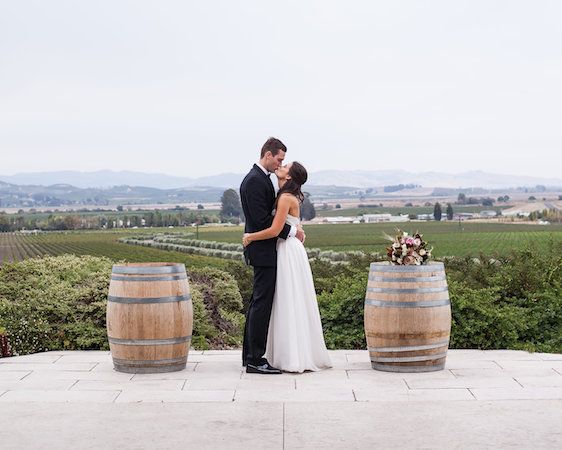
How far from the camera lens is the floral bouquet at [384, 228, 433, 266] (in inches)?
353

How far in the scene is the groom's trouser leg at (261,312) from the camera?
8.95 meters

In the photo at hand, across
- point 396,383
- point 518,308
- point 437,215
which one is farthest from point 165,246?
point 437,215

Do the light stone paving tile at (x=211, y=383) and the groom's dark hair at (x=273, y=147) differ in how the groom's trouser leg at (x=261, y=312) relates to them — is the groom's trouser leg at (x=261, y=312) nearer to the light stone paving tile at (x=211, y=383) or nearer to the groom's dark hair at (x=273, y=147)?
the light stone paving tile at (x=211, y=383)

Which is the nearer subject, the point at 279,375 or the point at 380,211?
the point at 279,375

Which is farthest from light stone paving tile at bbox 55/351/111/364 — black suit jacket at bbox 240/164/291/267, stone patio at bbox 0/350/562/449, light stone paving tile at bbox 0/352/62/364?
black suit jacket at bbox 240/164/291/267

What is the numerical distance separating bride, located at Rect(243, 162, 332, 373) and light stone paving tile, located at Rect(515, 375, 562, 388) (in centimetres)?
198

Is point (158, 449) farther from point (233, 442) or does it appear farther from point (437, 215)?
point (437, 215)

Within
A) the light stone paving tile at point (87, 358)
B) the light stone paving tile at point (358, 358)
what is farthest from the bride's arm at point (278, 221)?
the light stone paving tile at point (87, 358)

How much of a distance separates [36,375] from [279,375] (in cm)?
239

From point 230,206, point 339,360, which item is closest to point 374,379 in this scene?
point 339,360

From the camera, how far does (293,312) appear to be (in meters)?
8.98

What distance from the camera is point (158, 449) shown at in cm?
622

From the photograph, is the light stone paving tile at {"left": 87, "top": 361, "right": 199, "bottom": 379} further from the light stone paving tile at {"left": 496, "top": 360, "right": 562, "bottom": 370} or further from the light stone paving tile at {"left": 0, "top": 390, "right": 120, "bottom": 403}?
the light stone paving tile at {"left": 496, "top": 360, "right": 562, "bottom": 370}

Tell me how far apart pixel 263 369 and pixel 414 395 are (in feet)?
5.54
